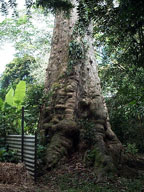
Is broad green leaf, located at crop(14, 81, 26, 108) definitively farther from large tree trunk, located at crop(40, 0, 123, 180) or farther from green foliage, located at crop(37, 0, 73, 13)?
green foliage, located at crop(37, 0, 73, 13)

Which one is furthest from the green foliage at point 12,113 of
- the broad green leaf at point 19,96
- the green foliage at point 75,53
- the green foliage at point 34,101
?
the green foliage at point 75,53

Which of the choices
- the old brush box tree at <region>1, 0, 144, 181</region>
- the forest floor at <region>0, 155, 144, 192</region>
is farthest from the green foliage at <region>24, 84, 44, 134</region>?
the forest floor at <region>0, 155, 144, 192</region>

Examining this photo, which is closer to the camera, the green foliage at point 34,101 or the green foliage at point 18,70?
the green foliage at point 34,101

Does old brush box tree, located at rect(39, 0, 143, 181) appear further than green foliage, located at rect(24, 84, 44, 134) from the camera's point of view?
No

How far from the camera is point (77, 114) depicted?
7434mm

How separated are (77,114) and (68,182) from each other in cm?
242

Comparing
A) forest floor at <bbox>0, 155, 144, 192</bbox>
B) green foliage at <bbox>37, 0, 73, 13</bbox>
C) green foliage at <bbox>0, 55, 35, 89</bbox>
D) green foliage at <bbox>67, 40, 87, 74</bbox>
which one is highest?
green foliage at <bbox>0, 55, 35, 89</bbox>

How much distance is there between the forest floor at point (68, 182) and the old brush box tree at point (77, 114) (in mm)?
248

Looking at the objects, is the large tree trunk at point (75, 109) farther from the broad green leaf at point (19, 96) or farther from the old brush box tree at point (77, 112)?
the broad green leaf at point (19, 96)

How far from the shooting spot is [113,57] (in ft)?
24.5

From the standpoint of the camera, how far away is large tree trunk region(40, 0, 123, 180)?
21.4 ft

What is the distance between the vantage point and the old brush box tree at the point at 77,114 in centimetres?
641

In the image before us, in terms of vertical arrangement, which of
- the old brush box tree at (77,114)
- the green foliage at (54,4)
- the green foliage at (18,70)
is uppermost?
the green foliage at (18,70)

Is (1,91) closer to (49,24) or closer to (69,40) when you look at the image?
(69,40)
